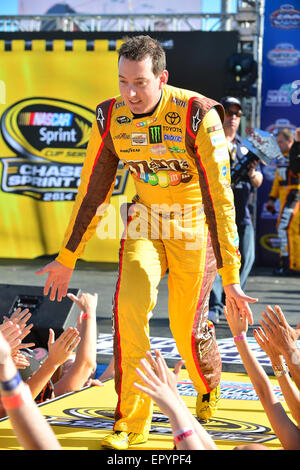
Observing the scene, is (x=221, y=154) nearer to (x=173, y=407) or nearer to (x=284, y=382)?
(x=284, y=382)

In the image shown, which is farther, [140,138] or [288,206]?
[288,206]

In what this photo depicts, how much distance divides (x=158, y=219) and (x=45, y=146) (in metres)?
8.06

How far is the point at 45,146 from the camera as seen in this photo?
37.1 ft

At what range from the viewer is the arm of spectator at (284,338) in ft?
8.55

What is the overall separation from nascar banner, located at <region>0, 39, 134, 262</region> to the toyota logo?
24.9 ft

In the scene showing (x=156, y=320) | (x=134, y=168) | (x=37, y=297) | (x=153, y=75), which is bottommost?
(x=156, y=320)

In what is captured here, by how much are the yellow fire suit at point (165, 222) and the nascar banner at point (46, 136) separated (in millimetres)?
7390

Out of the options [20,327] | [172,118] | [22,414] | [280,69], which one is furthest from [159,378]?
[280,69]

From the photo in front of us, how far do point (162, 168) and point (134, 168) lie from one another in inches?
6.0

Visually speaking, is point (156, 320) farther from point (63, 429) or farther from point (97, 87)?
point (97, 87)

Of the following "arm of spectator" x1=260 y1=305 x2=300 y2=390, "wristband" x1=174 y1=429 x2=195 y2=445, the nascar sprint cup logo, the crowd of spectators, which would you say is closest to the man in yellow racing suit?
the crowd of spectators

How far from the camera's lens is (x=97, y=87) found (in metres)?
11.0

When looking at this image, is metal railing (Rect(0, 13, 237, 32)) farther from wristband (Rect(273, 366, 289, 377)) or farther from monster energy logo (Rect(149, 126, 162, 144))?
wristband (Rect(273, 366, 289, 377))
